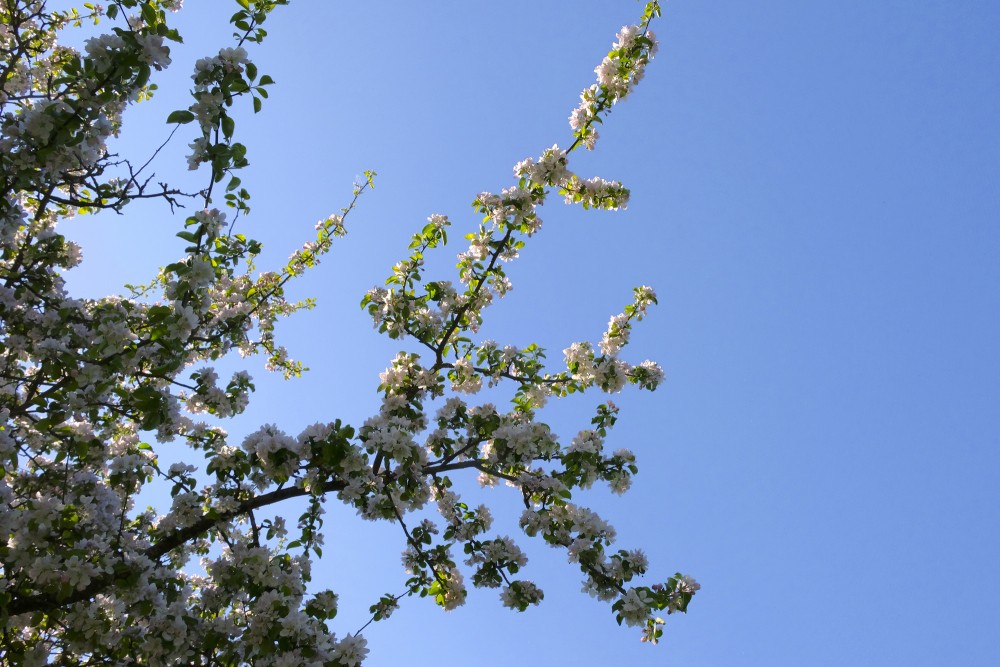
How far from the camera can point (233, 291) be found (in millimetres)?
7816

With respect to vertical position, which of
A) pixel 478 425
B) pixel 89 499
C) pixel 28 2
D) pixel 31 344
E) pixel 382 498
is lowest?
pixel 89 499

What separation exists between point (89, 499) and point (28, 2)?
11.8ft

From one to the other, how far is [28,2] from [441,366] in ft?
13.6

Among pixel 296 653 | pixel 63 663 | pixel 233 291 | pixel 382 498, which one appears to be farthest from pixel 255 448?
pixel 233 291

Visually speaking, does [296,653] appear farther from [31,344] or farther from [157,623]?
[31,344]

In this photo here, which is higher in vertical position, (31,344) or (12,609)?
(31,344)

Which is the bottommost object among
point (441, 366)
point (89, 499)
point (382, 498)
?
point (89, 499)

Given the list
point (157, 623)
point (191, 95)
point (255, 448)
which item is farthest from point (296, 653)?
point (191, 95)

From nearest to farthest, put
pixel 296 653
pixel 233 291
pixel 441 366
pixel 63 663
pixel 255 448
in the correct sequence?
pixel 296 653, pixel 63 663, pixel 255 448, pixel 441 366, pixel 233 291

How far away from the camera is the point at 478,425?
610 centimetres

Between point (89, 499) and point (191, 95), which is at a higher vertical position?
point (191, 95)

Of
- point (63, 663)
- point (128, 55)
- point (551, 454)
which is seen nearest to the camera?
point (128, 55)

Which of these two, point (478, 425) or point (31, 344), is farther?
point (478, 425)

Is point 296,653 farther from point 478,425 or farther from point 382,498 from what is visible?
point 478,425
